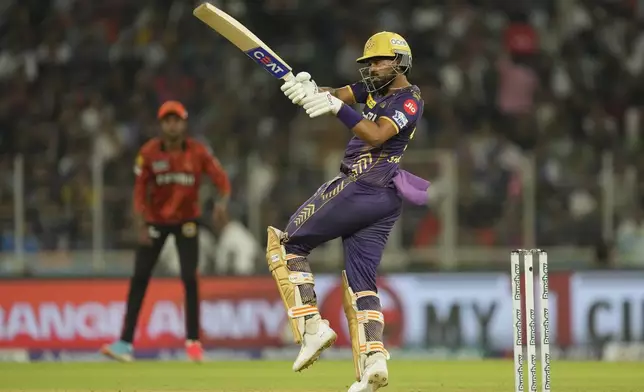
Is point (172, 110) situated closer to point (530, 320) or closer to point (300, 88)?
point (300, 88)

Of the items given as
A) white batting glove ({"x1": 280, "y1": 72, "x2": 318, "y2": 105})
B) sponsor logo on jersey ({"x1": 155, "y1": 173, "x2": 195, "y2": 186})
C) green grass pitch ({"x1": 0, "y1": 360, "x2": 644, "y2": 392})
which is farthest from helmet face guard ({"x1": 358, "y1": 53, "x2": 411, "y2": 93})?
sponsor logo on jersey ({"x1": 155, "y1": 173, "x2": 195, "y2": 186})

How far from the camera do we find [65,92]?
59.8 feet

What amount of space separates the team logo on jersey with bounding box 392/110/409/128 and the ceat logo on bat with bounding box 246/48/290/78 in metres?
0.70

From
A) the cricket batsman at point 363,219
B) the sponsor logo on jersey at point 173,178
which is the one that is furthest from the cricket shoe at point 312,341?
the sponsor logo on jersey at point 173,178

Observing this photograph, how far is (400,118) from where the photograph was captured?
817cm

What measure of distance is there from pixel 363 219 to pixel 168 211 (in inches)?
161

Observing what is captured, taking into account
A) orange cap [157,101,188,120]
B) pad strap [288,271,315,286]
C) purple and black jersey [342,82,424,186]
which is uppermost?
orange cap [157,101,188,120]

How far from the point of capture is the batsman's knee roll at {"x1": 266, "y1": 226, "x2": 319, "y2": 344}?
27.5 feet

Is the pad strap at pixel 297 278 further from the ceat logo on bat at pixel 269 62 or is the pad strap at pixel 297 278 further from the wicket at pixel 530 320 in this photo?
the wicket at pixel 530 320

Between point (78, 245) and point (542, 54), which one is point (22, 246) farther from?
point (542, 54)

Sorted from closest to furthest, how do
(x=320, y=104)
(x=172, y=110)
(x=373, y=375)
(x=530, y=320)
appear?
1. (x=530, y=320)
2. (x=320, y=104)
3. (x=373, y=375)
4. (x=172, y=110)

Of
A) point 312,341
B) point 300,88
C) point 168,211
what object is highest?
point 300,88

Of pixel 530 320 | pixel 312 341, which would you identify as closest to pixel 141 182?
pixel 312 341

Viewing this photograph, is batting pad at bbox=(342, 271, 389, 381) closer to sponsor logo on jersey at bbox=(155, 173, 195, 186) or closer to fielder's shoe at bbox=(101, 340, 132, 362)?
sponsor logo on jersey at bbox=(155, 173, 195, 186)
